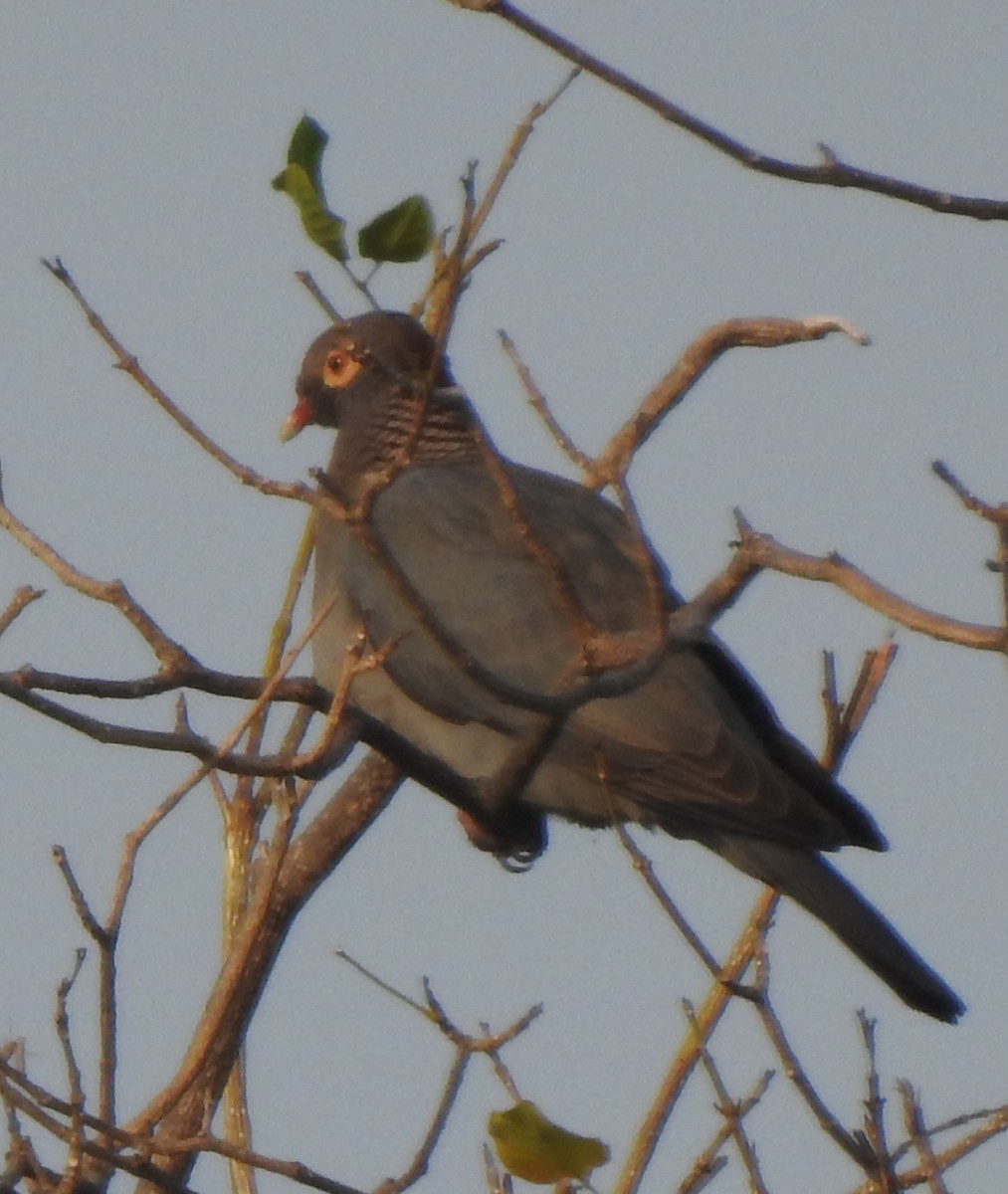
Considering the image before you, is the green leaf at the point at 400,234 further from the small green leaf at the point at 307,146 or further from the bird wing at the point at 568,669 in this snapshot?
the bird wing at the point at 568,669

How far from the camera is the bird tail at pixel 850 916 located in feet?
15.3

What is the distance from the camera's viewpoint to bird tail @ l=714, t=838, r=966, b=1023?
466cm

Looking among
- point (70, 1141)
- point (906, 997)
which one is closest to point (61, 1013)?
point (70, 1141)

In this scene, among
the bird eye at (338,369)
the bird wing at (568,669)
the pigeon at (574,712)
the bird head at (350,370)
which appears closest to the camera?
the pigeon at (574,712)

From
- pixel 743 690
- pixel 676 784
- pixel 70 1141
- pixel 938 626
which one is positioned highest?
pixel 743 690

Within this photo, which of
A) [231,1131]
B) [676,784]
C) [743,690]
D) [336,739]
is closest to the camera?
[336,739]

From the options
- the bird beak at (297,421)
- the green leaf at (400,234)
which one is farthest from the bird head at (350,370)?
the green leaf at (400,234)

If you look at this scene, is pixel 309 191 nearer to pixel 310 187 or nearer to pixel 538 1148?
pixel 310 187

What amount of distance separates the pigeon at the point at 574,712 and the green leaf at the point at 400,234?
0.38m

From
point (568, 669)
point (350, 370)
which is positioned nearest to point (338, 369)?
point (350, 370)

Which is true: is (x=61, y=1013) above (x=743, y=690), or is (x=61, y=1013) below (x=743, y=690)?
below

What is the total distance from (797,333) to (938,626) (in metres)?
1.86

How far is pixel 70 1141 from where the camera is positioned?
3.50 m

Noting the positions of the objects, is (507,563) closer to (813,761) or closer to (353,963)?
(813,761)
